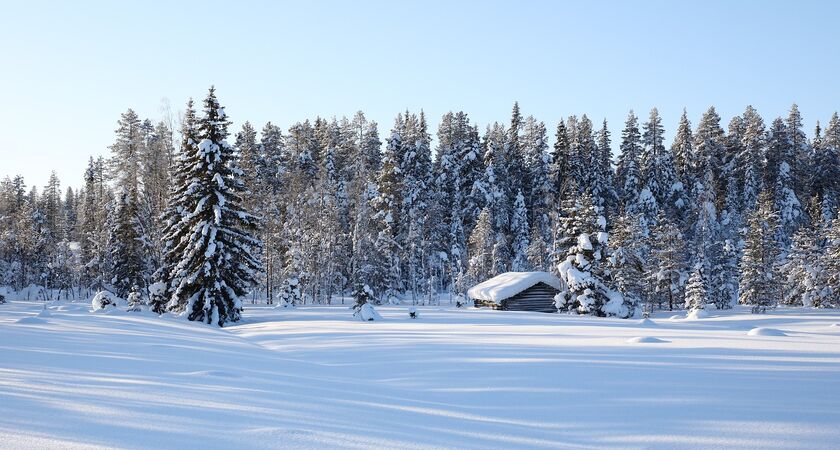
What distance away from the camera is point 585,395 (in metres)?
7.38

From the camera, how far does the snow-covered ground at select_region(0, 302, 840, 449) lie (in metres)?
5.49

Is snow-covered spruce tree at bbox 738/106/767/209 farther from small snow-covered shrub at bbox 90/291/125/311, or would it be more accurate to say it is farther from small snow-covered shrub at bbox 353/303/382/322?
small snow-covered shrub at bbox 90/291/125/311

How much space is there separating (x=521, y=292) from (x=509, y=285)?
2279 millimetres

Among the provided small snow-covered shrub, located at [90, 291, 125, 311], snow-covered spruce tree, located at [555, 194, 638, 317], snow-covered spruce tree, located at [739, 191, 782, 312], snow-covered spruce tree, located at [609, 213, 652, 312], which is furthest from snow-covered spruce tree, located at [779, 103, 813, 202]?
small snow-covered shrub, located at [90, 291, 125, 311]

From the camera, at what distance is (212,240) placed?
89.6 feet

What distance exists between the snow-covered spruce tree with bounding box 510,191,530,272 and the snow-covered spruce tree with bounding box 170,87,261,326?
127ft

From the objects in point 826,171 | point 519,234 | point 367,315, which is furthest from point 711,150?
point 367,315

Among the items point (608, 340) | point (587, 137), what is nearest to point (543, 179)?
point (587, 137)

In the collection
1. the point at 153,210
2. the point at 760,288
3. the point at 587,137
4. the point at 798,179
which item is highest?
the point at 587,137

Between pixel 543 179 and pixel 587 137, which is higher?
pixel 587 137

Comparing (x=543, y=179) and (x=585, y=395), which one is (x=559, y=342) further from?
(x=543, y=179)

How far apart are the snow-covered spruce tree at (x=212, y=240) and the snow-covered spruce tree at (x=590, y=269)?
775 inches

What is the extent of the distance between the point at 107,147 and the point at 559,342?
168ft

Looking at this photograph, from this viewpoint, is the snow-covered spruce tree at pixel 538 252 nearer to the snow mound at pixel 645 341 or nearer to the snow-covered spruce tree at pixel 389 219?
the snow-covered spruce tree at pixel 389 219
